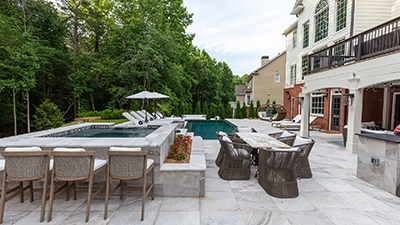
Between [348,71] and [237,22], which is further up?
[237,22]

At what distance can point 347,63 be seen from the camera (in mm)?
9188

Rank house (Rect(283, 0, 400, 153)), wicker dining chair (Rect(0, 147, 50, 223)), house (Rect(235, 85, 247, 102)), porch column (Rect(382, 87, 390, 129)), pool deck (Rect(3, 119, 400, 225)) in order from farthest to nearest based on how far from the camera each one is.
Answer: house (Rect(235, 85, 247, 102)) < porch column (Rect(382, 87, 390, 129)) < house (Rect(283, 0, 400, 153)) < pool deck (Rect(3, 119, 400, 225)) < wicker dining chair (Rect(0, 147, 50, 223))

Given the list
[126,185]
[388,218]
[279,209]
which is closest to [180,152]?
[126,185]

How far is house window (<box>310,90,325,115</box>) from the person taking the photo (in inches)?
503

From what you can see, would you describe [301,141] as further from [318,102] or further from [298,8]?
[298,8]

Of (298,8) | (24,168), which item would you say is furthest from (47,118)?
(298,8)

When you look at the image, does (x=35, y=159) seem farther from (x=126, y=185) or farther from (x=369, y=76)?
(x=369, y=76)

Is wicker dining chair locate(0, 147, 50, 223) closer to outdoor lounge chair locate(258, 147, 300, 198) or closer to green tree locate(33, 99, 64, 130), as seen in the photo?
outdoor lounge chair locate(258, 147, 300, 198)

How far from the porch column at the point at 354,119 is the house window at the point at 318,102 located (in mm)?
6099

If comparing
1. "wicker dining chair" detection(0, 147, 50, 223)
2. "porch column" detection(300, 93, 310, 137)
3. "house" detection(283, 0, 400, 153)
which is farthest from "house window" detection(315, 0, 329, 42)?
"wicker dining chair" detection(0, 147, 50, 223)

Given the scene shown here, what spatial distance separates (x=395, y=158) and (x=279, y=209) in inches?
99.3

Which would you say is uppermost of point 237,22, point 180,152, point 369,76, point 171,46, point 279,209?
point 237,22

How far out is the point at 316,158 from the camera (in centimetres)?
626

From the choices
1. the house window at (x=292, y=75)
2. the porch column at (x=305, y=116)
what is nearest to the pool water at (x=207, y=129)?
the porch column at (x=305, y=116)
